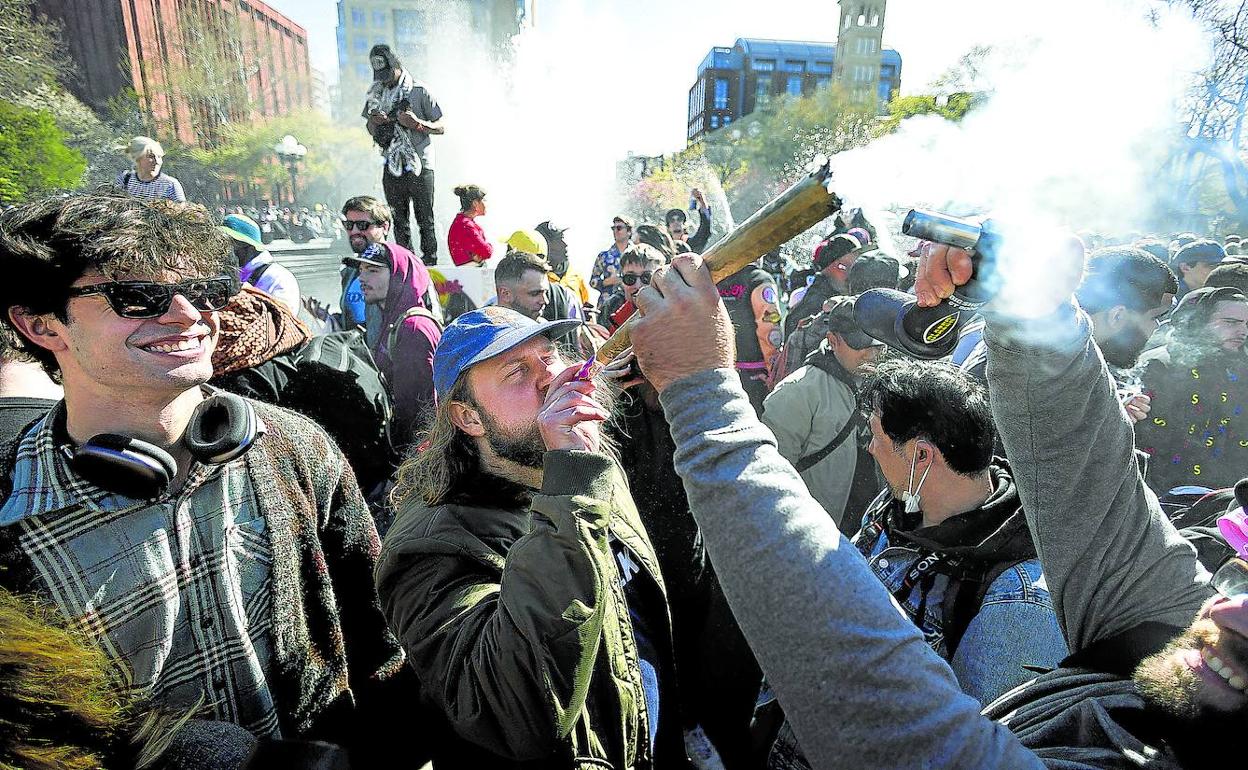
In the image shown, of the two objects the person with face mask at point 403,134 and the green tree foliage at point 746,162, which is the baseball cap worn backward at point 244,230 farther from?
the green tree foliage at point 746,162

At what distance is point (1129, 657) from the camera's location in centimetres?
122

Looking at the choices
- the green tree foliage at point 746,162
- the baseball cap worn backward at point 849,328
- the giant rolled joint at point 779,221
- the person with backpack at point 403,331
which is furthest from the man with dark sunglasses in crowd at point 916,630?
the green tree foliage at point 746,162

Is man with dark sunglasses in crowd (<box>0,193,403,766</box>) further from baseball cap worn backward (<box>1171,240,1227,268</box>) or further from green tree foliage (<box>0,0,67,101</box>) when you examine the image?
green tree foliage (<box>0,0,67,101</box>)

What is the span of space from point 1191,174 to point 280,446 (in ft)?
23.3

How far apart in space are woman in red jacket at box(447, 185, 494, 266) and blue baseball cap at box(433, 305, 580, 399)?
485 cm

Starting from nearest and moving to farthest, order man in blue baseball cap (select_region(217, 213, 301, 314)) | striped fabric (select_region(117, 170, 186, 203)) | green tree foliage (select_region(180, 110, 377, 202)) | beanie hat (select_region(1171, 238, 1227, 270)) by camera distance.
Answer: man in blue baseball cap (select_region(217, 213, 301, 314)), beanie hat (select_region(1171, 238, 1227, 270)), striped fabric (select_region(117, 170, 186, 203)), green tree foliage (select_region(180, 110, 377, 202))

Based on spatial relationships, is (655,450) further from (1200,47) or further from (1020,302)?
(1200,47)

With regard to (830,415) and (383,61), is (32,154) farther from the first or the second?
(830,415)

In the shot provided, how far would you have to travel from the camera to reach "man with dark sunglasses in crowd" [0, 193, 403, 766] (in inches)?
61.0

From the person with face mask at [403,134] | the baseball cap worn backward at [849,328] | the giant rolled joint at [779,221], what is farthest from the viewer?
the person with face mask at [403,134]

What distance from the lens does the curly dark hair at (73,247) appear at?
1619mm

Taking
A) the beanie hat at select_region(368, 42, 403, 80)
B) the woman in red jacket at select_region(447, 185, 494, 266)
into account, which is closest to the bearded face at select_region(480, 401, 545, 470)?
the woman in red jacket at select_region(447, 185, 494, 266)

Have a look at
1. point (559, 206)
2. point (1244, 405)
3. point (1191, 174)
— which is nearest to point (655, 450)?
point (1244, 405)

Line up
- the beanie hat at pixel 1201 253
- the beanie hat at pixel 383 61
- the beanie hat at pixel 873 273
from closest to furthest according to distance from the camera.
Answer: the beanie hat at pixel 873 273 → the beanie hat at pixel 1201 253 → the beanie hat at pixel 383 61
